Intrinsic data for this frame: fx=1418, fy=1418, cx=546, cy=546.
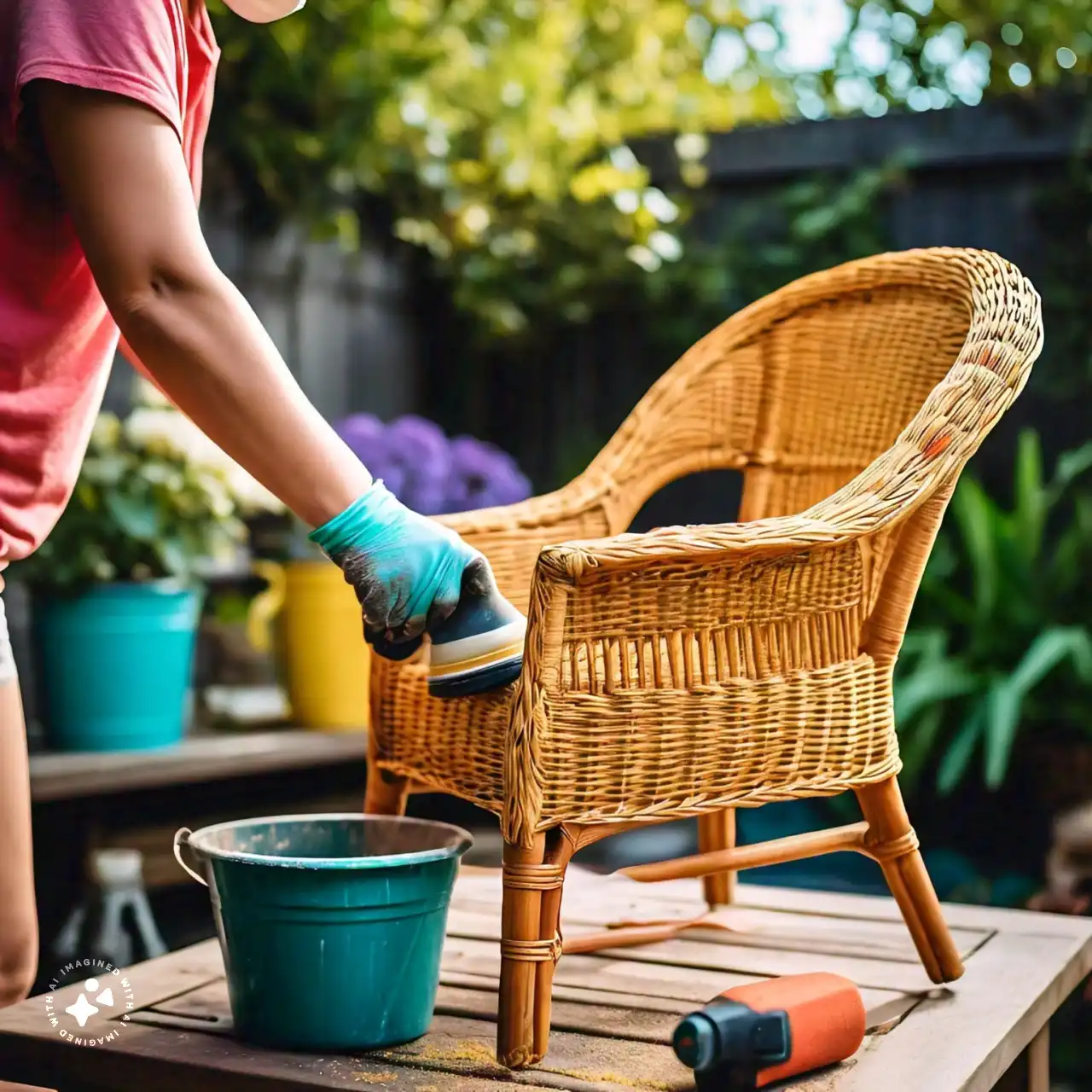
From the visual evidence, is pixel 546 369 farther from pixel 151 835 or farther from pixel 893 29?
pixel 151 835

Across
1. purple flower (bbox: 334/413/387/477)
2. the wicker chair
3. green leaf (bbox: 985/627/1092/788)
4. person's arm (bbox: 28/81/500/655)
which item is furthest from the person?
green leaf (bbox: 985/627/1092/788)

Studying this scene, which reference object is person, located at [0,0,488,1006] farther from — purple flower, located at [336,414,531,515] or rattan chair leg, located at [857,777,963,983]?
purple flower, located at [336,414,531,515]

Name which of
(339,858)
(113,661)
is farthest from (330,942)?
(113,661)

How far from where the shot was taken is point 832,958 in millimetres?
1701

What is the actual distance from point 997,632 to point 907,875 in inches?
59.4

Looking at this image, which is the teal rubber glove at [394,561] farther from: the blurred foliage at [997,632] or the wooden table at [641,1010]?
the blurred foliage at [997,632]

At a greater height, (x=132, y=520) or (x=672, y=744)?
(x=132, y=520)

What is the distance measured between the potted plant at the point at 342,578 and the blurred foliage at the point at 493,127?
0.70 m

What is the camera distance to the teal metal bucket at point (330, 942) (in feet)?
4.24

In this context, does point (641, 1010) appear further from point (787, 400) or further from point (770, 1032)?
point (787, 400)

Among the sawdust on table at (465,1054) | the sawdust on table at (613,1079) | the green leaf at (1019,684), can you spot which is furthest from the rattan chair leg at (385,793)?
the green leaf at (1019,684)

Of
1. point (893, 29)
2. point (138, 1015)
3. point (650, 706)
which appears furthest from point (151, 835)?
point (893, 29)

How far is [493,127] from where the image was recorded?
3.49 metres

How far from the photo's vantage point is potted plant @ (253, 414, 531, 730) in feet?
8.86
